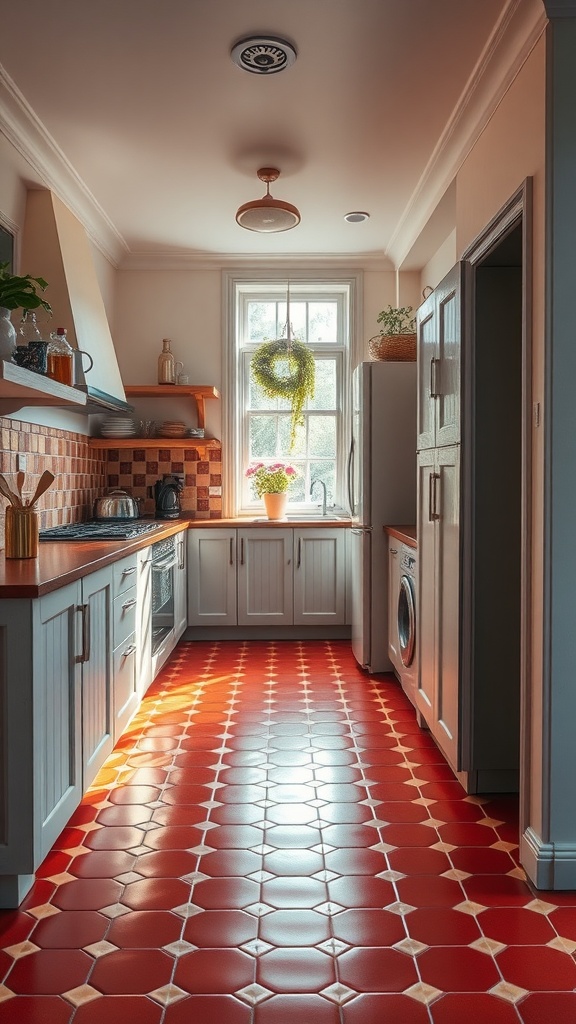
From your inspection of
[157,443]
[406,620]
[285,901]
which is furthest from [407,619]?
[157,443]

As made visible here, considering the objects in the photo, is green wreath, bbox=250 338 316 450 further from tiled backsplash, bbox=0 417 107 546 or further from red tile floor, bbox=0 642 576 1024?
red tile floor, bbox=0 642 576 1024

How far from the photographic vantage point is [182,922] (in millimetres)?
1936

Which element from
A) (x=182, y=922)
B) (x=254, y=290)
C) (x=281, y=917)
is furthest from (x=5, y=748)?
(x=254, y=290)

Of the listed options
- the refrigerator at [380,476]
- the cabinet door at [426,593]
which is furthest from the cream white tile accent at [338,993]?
the refrigerator at [380,476]

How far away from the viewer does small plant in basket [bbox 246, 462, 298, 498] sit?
545 centimetres

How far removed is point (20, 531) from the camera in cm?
267

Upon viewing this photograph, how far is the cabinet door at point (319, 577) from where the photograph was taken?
209 inches

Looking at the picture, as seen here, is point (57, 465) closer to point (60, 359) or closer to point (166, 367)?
point (60, 359)

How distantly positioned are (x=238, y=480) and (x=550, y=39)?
4.03 m

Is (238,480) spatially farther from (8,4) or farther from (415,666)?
(8,4)

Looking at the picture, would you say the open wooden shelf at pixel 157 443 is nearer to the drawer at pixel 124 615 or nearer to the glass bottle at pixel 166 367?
the glass bottle at pixel 166 367

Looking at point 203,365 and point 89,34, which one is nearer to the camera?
point 89,34

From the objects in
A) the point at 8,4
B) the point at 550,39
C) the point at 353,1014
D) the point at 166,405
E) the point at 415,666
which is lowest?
the point at 353,1014

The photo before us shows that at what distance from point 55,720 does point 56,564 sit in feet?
1.63
